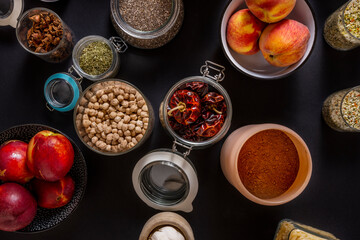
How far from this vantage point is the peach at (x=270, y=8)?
0.90 m

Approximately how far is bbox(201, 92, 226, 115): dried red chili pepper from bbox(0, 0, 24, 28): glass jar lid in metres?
0.70

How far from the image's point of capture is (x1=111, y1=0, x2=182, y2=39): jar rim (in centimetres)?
105

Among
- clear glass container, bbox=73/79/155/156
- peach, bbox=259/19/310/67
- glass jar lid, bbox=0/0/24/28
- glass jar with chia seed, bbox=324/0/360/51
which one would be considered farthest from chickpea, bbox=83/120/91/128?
glass jar with chia seed, bbox=324/0/360/51

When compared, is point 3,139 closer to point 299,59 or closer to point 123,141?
point 123,141

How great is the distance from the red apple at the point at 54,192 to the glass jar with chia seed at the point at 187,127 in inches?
8.1

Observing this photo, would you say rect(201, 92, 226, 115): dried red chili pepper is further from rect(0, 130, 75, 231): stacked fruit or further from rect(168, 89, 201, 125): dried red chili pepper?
rect(0, 130, 75, 231): stacked fruit

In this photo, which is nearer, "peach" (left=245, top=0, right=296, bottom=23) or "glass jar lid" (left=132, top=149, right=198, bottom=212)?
"peach" (left=245, top=0, right=296, bottom=23)

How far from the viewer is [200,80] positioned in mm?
1021

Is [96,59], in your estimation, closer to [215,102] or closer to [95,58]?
[95,58]

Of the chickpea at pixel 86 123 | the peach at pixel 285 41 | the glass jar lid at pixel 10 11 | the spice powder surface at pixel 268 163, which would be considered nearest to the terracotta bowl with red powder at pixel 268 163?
the spice powder surface at pixel 268 163

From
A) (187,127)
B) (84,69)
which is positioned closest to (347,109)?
(187,127)

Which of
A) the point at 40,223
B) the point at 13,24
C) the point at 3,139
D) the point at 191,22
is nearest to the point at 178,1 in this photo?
the point at 191,22

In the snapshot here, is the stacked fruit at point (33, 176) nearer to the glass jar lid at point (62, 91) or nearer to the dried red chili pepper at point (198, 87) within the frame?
the glass jar lid at point (62, 91)

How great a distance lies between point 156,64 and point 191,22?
18 cm
